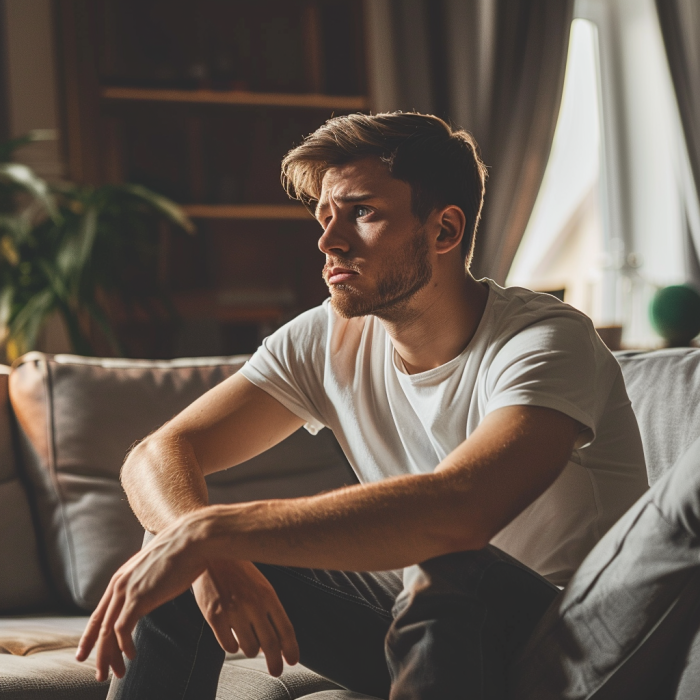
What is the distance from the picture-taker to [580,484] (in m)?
1.18

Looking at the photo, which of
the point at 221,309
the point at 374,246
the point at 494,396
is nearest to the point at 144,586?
the point at 494,396

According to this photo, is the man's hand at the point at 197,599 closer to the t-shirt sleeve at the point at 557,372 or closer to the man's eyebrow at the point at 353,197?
the t-shirt sleeve at the point at 557,372

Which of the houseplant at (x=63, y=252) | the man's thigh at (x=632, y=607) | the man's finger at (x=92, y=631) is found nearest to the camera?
the man's thigh at (x=632, y=607)

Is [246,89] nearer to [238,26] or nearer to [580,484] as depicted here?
[238,26]

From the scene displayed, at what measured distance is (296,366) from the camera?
143cm

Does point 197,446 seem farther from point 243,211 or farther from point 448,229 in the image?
point 243,211

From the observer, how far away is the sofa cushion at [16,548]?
5.25 feet

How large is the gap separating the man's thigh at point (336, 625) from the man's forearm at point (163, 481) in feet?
0.53

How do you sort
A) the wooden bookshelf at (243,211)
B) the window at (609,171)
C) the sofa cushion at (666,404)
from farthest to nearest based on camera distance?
the window at (609,171) → the wooden bookshelf at (243,211) → the sofa cushion at (666,404)

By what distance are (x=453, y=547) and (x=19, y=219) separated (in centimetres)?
203

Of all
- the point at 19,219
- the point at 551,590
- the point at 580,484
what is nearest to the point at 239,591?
the point at 551,590

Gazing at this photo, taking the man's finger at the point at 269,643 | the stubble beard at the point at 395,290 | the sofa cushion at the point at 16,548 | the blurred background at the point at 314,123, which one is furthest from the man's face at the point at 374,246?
the blurred background at the point at 314,123

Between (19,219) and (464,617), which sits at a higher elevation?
(19,219)

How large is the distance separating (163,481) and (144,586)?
0.25 meters
